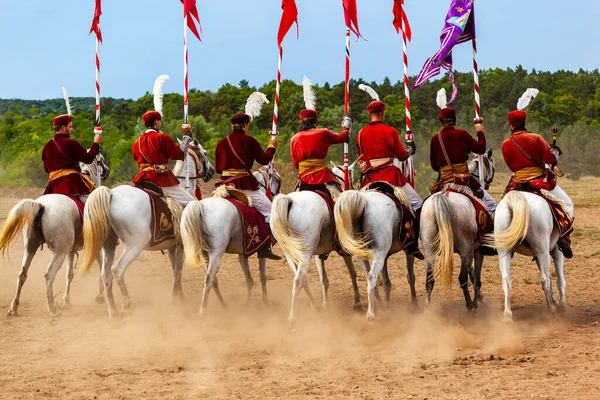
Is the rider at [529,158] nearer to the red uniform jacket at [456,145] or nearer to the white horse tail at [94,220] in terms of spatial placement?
the red uniform jacket at [456,145]

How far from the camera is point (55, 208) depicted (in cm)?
1043

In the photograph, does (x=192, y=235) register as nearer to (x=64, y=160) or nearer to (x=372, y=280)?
(x=372, y=280)

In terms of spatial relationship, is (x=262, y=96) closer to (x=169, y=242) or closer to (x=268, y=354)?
(x=169, y=242)

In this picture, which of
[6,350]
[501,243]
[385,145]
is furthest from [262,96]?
[6,350]

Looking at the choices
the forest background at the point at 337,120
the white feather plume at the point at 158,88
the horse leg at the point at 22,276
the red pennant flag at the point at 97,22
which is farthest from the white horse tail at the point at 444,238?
the forest background at the point at 337,120

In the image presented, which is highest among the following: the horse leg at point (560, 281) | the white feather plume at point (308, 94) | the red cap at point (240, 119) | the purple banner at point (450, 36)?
the purple banner at point (450, 36)

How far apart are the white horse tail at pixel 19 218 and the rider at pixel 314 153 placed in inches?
133

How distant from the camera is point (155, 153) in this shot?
1088 centimetres

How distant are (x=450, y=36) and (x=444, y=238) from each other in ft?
11.1

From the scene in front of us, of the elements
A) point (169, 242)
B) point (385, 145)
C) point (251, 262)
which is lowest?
point (251, 262)

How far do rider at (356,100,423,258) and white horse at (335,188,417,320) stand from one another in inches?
19.6

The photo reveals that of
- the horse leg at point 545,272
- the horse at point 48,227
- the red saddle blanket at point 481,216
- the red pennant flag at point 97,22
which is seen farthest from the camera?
the red pennant flag at point 97,22

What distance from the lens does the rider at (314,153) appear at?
34.0 feet

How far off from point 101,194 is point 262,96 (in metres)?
3.06
